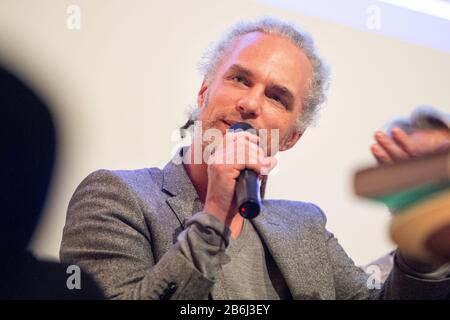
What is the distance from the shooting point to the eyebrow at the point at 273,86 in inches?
47.0

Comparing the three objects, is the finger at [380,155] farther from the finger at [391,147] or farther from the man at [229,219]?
the man at [229,219]

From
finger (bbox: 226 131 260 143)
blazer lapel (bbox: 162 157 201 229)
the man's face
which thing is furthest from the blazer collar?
finger (bbox: 226 131 260 143)

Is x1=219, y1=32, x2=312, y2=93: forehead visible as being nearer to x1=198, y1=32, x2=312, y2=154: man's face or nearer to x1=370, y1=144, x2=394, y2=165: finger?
x1=198, y1=32, x2=312, y2=154: man's face

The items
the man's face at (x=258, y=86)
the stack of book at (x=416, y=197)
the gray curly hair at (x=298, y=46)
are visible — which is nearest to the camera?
the stack of book at (x=416, y=197)

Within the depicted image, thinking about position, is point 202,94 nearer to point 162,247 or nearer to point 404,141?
point 162,247

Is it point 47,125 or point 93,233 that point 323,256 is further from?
point 47,125

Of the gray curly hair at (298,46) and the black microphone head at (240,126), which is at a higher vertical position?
the gray curly hair at (298,46)

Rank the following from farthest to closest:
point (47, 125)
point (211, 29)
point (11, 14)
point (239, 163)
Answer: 1. point (211, 29)
2. point (11, 14)
3. point (47, 125)
4. point (239, 163)

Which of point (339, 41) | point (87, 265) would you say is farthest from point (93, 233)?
point (339, 41)

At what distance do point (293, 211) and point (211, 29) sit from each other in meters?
0.53

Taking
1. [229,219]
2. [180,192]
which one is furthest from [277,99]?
[229,219]

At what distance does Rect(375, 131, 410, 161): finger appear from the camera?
832mm

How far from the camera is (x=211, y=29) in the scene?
4.93 feet

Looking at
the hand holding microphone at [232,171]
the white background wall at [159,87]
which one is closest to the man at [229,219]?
the hand holding microphone at [232,171]
